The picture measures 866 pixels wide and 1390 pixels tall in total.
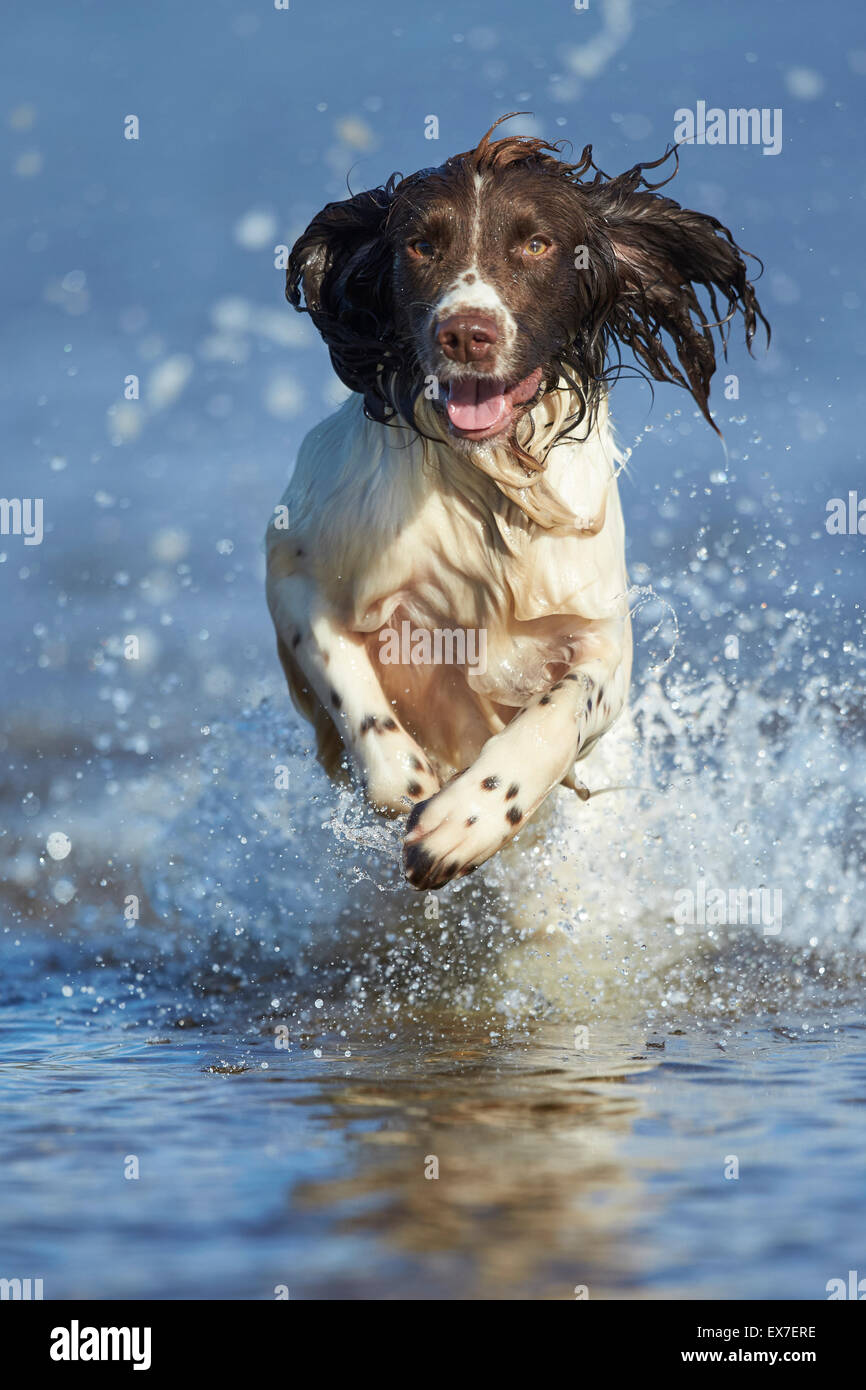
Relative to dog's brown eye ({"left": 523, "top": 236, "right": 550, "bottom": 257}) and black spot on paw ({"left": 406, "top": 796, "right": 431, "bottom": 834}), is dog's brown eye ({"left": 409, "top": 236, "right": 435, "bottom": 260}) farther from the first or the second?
black spot on paw ({"left": 406, "top": 796, "right": 431, "bottom": 834})

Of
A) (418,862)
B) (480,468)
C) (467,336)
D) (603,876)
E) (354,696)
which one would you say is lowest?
(603,876)

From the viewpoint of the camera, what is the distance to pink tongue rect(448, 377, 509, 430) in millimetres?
3947

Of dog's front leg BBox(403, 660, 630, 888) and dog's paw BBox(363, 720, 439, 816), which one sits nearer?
dog's front leg BBox(403, 660, 630, 888)

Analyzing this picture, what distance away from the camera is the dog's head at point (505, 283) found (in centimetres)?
390

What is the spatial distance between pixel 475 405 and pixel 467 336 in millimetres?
245

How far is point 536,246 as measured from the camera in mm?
3979

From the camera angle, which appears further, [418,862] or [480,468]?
[480,468]

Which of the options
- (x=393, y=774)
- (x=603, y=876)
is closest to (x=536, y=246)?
(x=393, y=774)

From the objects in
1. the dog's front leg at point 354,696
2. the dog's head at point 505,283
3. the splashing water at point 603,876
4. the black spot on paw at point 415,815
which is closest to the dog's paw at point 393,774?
the dog's front leg at point 354,696

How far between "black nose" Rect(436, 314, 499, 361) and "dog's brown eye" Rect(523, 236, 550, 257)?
290 millimetres

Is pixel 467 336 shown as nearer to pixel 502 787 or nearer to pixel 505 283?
pixel 505 283

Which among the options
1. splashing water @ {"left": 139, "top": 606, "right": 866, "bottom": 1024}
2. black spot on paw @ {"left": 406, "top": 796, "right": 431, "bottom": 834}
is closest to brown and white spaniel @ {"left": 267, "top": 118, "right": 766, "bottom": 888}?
black spot on paw @ {"left": 406, "top": 796, "right": 431, "bottom": 834}

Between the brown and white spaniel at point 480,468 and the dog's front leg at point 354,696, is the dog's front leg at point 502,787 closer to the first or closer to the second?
the brown and white spaniel at point 480,468
